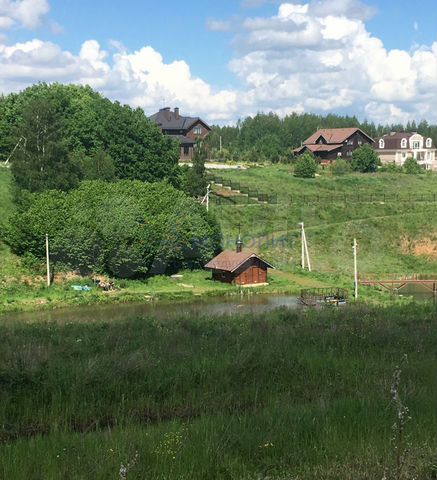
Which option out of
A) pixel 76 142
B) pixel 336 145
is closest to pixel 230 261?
pixel 76 142

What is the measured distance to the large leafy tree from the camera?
4584 cm

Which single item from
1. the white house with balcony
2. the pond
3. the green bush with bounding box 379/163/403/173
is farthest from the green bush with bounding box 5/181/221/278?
the white house with balcony

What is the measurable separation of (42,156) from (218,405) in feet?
141

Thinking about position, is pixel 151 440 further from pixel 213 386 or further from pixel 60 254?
pixel 60 254

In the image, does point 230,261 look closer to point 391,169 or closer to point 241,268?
point 241,268

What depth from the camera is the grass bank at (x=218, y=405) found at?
4.82m

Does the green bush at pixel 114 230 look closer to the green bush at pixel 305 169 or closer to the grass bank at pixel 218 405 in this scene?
the grass bank at pixel 218 405

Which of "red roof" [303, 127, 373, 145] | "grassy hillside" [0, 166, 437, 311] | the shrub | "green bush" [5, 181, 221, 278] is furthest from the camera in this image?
"red roof" [303, 127, 373, 145]

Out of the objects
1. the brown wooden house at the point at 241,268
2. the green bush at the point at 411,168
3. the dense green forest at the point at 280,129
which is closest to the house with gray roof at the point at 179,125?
the dense green forest at the point at 280,129

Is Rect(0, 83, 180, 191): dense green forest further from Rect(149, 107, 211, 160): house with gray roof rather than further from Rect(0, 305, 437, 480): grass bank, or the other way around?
Rect(0, 305, 437, 480): grass bank

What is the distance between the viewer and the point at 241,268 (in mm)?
40688

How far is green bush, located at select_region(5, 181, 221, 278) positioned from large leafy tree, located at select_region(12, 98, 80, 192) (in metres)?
3.59

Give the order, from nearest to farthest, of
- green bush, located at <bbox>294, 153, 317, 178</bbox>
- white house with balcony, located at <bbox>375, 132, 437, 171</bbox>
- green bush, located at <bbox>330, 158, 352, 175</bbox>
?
green bush, located at <bbox>294, 153, 317, 178</bbox> < green bush, located at <bbox>330, 158, 352, 175</bbox> < white house with balcony, located at <bbox>375, 132, 437, 171</bbox>

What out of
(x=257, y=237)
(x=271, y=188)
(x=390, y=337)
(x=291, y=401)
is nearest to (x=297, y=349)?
(x=390, y=337)
